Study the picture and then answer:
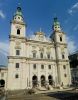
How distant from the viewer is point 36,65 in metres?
47.2

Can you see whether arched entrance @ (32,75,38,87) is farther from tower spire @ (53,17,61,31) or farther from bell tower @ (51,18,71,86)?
tower spire @ (53,17,61,31)

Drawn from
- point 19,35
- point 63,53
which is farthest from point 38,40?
point 63,53

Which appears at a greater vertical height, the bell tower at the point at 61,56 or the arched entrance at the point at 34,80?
the bell tower at the point at 61,56

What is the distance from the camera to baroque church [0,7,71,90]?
1695 inches

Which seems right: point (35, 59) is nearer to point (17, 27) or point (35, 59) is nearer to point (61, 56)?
point (61, 56)

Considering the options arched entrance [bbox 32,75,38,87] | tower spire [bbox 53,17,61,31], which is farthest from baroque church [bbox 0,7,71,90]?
tower spire [bbox 53,17,61,31]

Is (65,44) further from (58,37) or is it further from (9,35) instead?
(9,35)

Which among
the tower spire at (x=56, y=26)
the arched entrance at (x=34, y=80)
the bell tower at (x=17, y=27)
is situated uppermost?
the tower spire at (x=56, y=26)

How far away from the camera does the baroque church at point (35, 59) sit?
4306 centimetres

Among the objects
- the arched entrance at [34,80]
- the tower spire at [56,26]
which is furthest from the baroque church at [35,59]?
the tower spire at [56,26]

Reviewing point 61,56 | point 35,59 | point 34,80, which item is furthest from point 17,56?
point 61,56

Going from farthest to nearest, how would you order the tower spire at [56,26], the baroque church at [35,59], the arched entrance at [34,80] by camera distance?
1. the tower spire at [56,26]
2. the arched entrance at [34,80]
3. the baroque church at [35,59]

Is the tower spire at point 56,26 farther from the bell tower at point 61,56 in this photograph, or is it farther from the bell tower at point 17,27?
the bell tower at point 17,27

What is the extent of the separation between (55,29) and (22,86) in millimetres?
26014
